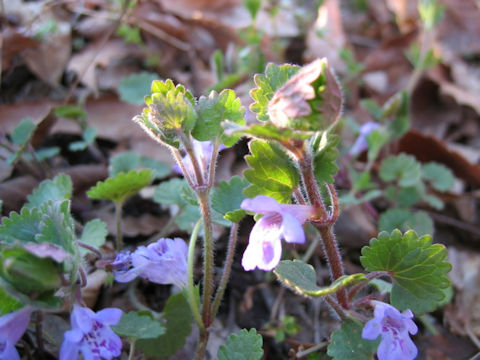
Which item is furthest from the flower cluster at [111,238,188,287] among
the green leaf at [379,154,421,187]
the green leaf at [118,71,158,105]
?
the green leaf at [379,154,421,187]

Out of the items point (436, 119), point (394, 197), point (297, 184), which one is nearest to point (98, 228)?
point (297, 184)

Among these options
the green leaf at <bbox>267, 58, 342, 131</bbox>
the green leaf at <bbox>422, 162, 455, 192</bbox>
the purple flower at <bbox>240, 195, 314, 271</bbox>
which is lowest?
the green leaf at <bbox>422, 162, 455, 192</bbox>

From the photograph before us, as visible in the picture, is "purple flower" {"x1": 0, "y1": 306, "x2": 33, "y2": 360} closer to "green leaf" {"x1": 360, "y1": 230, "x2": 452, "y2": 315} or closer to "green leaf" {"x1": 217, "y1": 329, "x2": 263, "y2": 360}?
"green leaf" {"x1": 217, "y1": 329, "x2": 263, "y2": 360}

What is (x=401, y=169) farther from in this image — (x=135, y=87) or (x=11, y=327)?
(x=11, y=327)

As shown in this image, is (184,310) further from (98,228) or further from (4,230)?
(4,230)

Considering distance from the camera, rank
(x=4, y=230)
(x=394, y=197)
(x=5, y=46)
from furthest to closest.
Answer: (x=5, y=46) → (x=394, y=197) → (x=4, y=230)

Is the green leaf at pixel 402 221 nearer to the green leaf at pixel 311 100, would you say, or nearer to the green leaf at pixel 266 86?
the green leaf at pixel 266 86

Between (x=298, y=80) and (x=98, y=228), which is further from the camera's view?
(x=98, y=228)
